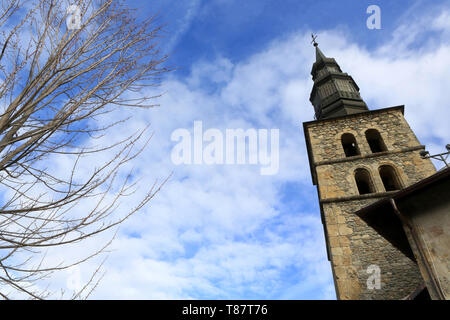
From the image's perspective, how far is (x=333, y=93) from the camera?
17.9m

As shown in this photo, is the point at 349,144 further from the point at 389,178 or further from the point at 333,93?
the point at 333,93

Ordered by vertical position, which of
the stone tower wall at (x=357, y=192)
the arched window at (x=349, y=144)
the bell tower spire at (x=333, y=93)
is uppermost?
the bell tower spire at (x=333, y=93)

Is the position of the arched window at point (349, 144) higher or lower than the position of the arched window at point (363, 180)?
higher

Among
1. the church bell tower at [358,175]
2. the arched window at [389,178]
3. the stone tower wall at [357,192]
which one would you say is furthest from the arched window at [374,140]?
the arched window at [389,178]

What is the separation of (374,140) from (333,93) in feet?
15.3

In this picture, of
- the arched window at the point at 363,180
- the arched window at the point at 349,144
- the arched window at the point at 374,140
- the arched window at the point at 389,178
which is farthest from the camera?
the arched window at the point at 349,144

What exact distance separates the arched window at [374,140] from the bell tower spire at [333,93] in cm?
210

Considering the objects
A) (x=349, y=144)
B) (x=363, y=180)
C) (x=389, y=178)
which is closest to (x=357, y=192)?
(x=363, y=180)

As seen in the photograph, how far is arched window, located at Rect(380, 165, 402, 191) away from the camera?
11.8m

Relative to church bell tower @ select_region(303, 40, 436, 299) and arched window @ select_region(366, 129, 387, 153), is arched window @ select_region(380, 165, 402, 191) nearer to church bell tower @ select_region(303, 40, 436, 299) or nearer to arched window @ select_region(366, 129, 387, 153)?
church bell tower @ select_region(303, 40, 436, 299)

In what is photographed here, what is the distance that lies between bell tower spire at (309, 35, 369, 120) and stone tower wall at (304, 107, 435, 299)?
2116 mm

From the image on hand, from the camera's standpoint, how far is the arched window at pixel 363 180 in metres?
12.3

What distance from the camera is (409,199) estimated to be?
219 inches

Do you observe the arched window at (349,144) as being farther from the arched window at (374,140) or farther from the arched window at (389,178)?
the arched window at (389,178)
